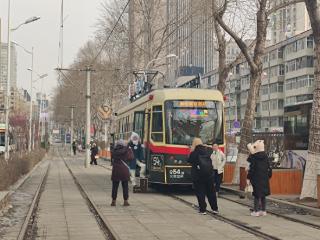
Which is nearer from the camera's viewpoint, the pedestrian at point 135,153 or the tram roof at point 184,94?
the tram roof at point 184,94

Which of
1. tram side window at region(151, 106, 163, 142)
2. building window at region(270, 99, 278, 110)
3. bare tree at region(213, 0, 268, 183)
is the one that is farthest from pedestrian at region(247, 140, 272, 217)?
building window at region(270, 99, 278, 110)

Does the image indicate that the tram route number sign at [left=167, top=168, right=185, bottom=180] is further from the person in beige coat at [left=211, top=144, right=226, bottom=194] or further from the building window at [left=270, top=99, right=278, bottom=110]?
the building window at [left=270, top=99, right=278, bottom=110]

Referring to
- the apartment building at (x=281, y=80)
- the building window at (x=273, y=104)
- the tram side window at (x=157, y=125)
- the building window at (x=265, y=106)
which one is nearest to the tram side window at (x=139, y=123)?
the tram side window at (x=157, y=125)

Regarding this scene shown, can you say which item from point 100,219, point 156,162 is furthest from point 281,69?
point 100,219

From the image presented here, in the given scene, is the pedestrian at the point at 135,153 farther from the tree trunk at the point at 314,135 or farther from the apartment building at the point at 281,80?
the apartment building at the point at 281,80

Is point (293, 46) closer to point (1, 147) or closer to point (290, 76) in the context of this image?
point (290, 76)

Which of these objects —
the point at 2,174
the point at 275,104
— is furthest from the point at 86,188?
the point at 275,104

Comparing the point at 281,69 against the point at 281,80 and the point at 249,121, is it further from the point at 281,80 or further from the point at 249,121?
the point at 249,121

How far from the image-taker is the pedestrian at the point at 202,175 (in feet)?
46.2

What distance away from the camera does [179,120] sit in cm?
1989

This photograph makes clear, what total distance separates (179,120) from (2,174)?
5.88 metres

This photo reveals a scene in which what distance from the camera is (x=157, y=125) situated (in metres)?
20.0

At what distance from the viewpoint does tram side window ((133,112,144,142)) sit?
21.8 metres

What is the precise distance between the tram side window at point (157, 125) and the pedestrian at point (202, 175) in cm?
558
